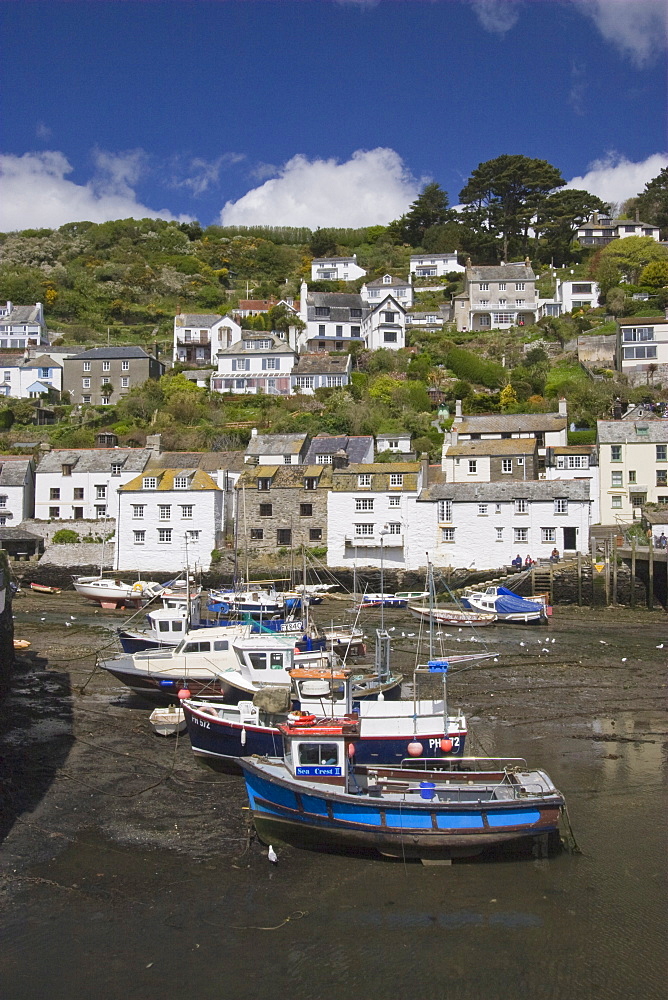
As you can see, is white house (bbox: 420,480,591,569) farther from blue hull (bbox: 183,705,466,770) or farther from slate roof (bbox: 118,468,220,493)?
blue hull (bbox: 183,705,466,770)

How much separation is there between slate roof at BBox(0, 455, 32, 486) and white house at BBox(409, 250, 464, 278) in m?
59.6

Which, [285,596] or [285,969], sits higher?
[285,596]

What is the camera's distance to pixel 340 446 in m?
54.9

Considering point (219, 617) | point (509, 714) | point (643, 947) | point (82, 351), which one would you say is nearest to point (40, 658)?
point (219, 617)

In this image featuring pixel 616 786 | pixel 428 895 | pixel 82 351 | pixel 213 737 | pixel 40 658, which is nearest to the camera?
pixel 428 895

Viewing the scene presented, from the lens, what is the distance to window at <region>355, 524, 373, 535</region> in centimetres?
4803

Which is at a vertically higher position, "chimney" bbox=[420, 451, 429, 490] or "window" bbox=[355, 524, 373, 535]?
"chimney" bbox=[420, 451, 429, 490]

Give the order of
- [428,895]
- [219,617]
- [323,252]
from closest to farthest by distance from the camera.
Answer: [428,895] < [219,617] < [323,252]

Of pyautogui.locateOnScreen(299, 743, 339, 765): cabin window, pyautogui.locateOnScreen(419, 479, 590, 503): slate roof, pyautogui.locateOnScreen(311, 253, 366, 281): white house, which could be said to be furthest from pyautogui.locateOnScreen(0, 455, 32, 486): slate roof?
pyautogui.locateOnScreen(311, 253, 366, 281): white house

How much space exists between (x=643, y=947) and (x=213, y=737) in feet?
32.6

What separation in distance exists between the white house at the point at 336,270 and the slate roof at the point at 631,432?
5416cm

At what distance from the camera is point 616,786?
56.0ft

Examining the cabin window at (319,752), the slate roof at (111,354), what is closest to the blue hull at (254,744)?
the cabin window at (319,752)

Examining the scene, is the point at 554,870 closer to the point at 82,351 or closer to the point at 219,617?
the point at 219,617
